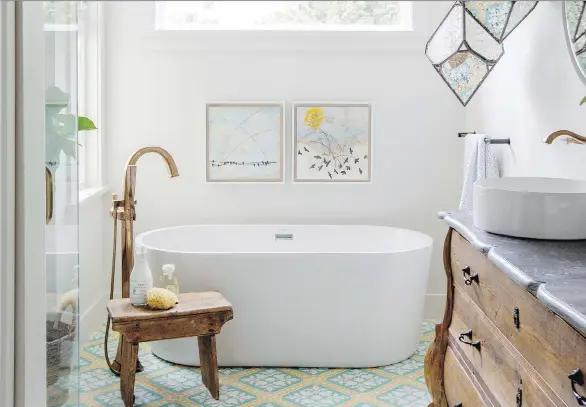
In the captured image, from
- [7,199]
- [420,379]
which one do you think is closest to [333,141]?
[420,379]

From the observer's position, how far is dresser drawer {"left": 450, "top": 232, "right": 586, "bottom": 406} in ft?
4.32

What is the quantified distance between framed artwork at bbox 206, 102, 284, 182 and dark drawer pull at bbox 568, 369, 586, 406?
2.98 meters

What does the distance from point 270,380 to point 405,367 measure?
663mm

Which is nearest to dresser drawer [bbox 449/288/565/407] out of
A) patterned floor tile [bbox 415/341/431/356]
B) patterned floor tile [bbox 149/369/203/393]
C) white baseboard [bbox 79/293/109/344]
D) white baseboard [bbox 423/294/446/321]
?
patterned floor tile [bbox 415/341/431/356]

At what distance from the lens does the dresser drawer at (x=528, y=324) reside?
1.32 metres

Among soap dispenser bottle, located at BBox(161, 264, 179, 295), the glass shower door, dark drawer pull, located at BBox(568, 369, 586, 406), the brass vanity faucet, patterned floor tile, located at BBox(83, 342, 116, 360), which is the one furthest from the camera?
patterned floor tile, located at BBox(83, 342, 116, 360)

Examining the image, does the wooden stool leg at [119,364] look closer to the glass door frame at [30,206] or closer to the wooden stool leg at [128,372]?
the wooden stool leg at [128,372]

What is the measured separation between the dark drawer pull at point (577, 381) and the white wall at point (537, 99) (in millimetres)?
1439

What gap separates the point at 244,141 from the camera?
413 centimetres

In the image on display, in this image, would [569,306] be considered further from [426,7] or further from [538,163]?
[426,7]

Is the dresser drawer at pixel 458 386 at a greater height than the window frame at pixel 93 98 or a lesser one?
lesser

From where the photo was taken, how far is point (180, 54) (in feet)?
13.5

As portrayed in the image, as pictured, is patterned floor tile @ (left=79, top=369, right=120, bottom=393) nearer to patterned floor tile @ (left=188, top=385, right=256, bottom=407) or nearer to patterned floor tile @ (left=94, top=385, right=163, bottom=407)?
patterned floor tile @ (left=94, top=385, right=163, bottom=407)

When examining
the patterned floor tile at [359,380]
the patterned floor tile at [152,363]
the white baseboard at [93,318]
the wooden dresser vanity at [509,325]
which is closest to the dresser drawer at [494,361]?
the wooden dresser vanity at [509,325]
